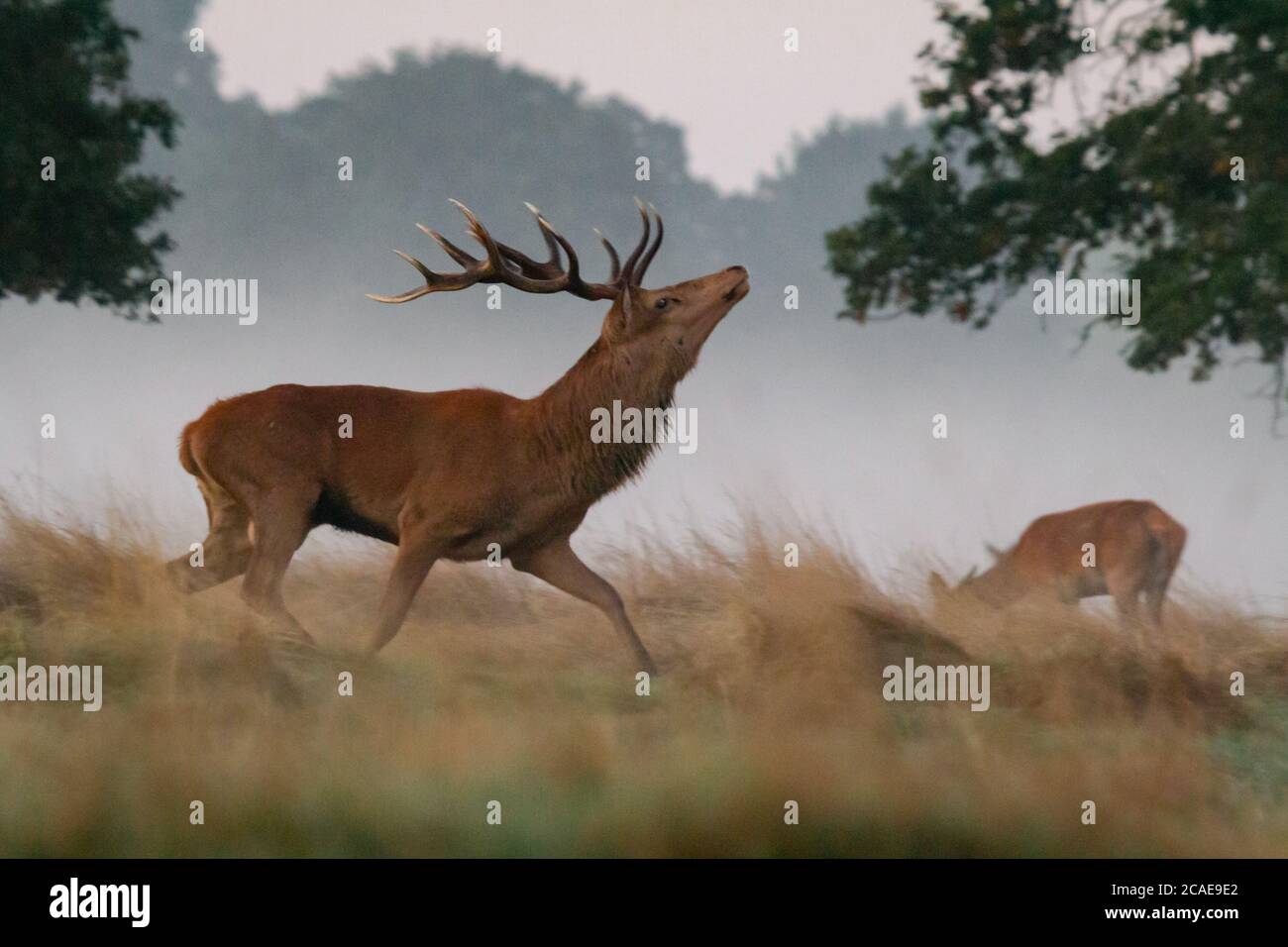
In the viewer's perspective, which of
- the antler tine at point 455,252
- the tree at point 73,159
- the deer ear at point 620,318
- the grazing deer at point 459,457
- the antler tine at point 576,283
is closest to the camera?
the grazing deer at point 459,457

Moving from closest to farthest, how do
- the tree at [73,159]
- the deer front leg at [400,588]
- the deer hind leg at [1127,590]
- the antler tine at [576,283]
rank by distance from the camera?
1. the deer front leg at [400,588]
2. the antler tine at [576,283]
3. the tree at [73,159]
4. the deer hind leg at [1127,590]

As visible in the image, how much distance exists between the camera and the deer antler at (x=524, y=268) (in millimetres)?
9727

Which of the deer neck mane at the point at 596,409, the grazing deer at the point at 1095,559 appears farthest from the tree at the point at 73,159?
the grazing deer at the point at 1095,559

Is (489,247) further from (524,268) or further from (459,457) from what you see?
(459,457)

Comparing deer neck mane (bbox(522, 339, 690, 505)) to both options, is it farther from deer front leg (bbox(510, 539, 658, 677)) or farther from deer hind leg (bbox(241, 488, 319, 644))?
deer hind leg (bbox(241, 488, 319, 644))

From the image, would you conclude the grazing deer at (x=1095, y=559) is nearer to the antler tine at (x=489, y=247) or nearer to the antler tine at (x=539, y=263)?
the antler tine at (x=539, y=263)

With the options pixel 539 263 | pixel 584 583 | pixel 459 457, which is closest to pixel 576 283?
pixel 539 263

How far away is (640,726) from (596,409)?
187cm

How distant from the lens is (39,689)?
8914 millimetres

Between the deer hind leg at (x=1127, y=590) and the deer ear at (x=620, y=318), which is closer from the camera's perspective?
the deer ear at (x=620, y=318)

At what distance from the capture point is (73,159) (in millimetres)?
12031

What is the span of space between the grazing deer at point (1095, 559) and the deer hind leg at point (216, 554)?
16.0 feet

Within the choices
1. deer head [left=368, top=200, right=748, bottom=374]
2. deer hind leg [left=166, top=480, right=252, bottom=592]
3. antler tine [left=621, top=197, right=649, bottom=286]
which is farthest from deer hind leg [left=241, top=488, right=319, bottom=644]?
antler tine [left=621, top=197, right=649, bottom=286]

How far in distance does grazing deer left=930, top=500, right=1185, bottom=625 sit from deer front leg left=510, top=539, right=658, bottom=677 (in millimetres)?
3414
